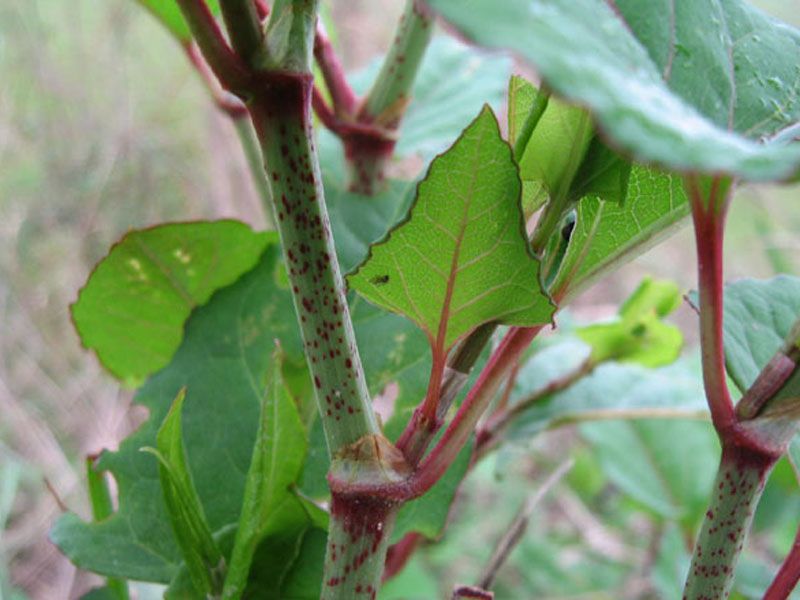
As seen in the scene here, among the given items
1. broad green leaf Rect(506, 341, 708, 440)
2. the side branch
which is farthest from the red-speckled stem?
broad green leaf Rect(506, 341, 708, 440)

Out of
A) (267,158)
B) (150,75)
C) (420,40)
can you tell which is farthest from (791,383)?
(150,75)

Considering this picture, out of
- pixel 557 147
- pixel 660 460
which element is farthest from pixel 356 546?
pixel 660 460

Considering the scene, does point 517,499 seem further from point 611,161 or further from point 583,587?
point 611,161

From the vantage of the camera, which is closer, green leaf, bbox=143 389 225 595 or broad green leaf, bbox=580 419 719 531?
green leaf, bbox=143 389 225 595

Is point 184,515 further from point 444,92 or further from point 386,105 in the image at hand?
point 444,92

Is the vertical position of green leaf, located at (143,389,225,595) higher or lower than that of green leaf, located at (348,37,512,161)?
lower

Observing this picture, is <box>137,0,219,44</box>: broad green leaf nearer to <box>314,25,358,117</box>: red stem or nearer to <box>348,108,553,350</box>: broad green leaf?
<box>314,25,358,117</box>: red stem
